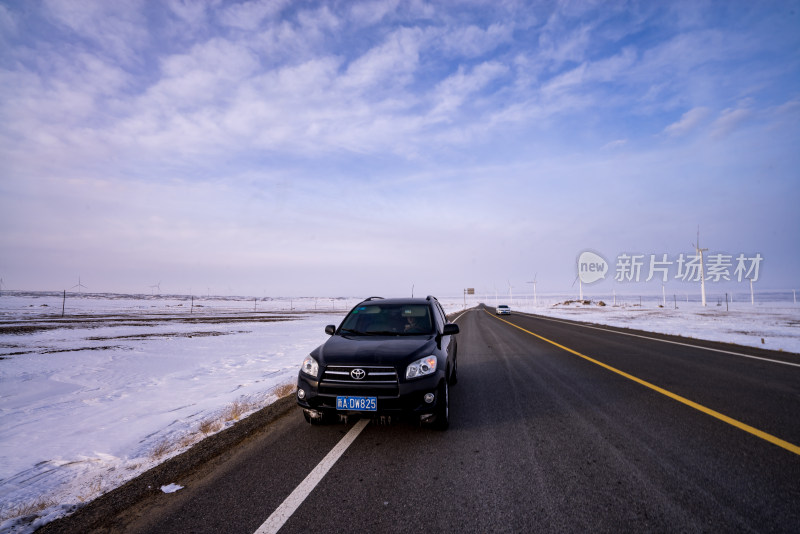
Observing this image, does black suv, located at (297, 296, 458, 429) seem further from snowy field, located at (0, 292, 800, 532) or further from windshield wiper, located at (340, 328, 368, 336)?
snowy field, located at (0, 292, 800, 532)

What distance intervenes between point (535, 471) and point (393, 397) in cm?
153

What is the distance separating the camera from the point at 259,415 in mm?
5277

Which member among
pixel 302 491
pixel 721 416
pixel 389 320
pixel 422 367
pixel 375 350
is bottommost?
pixel 302 491

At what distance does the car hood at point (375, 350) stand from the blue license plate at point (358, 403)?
0.38 m

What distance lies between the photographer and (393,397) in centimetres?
400

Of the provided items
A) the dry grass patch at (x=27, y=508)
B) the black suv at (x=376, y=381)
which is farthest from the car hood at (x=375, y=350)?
the dry grass patch at (x=27, y=508)

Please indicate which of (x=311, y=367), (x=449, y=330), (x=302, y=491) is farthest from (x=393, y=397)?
(x=449, y=330)

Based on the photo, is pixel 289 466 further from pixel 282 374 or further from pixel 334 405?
pixel 282 374

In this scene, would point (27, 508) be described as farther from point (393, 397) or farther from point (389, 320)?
point (389, 320)

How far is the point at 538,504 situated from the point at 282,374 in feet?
24.0

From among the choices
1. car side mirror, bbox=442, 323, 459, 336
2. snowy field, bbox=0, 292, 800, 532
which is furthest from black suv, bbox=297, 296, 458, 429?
snowy field, bbox=0, 292, 800, 532

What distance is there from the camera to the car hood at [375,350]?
4.20 metres

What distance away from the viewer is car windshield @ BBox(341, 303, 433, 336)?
551cm

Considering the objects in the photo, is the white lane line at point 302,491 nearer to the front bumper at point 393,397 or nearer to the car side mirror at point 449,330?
the front bumper at point 393,397
